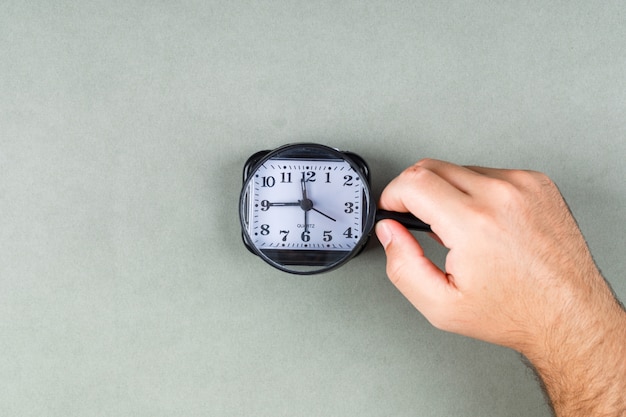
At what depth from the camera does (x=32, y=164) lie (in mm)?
1322

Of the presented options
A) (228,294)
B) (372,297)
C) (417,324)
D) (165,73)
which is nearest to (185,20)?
(165,73)

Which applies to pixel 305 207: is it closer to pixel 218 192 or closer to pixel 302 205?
pixel 302 205

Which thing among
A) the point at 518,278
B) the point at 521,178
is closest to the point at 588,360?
the point at 518,278

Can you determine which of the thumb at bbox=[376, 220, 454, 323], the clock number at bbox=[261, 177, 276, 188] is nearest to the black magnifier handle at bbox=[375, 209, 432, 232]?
the thumb at bbox=[376, 220, 454, 323]

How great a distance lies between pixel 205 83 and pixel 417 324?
699 mm

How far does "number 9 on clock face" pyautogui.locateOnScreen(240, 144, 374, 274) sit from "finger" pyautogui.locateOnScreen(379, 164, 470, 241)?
20cm

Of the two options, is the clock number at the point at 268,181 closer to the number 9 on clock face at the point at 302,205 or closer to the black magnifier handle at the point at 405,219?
the number 9 on clock face at the point at 302,205

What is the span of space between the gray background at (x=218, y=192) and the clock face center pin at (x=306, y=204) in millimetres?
165

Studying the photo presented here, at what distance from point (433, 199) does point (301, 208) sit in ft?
1.06

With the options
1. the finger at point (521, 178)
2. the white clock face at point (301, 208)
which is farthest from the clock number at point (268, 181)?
the finger at point (521, 178)

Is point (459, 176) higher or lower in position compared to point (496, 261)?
higher

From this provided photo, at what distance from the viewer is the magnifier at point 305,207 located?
1.24 metres

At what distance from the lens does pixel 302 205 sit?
1.24 meters

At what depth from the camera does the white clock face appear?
4.08ft
